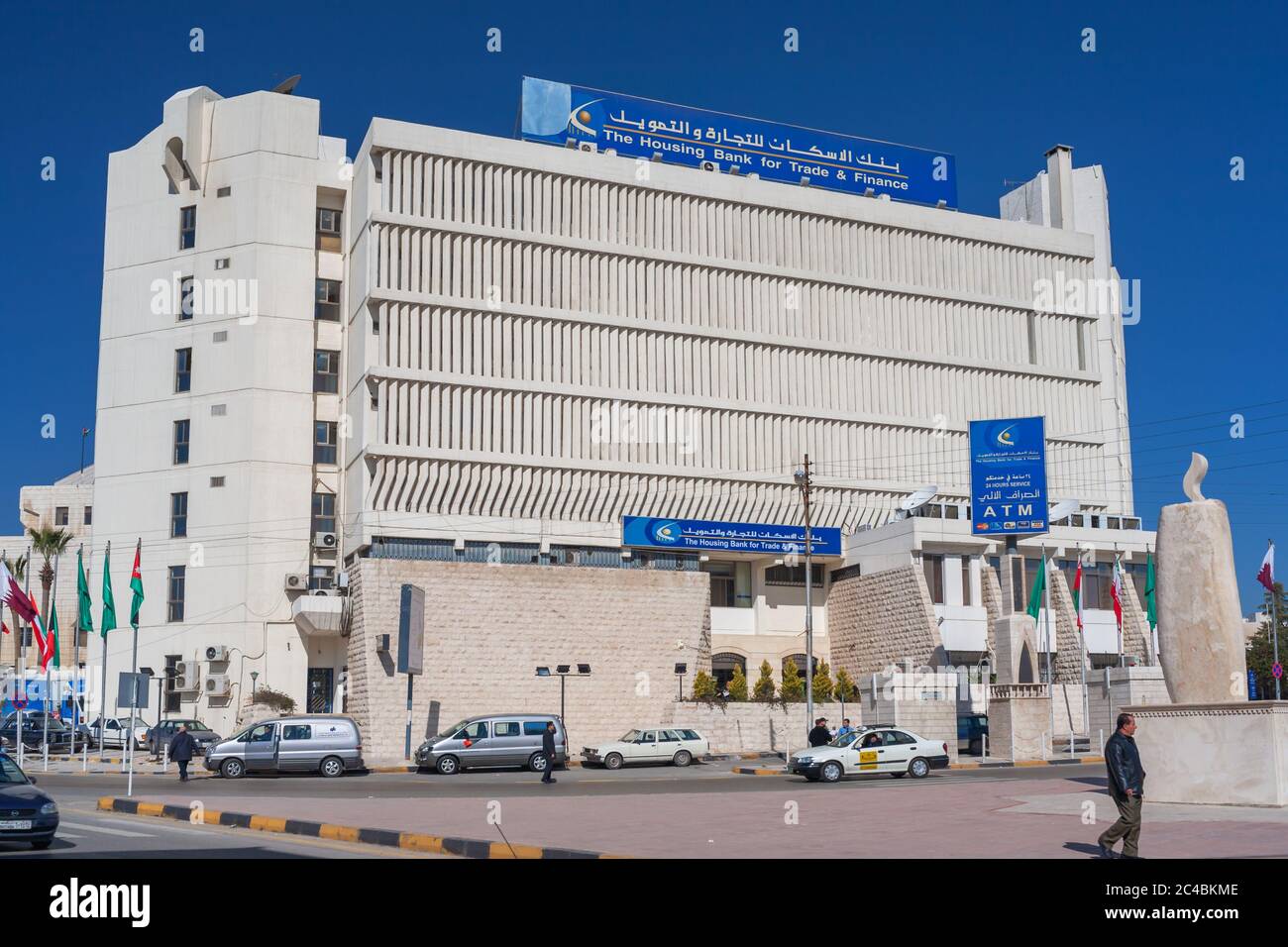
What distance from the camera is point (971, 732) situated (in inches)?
1794

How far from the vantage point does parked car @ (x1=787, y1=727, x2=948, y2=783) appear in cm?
3316

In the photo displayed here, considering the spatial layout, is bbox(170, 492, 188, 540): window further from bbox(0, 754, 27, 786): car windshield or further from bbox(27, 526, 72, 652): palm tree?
bbox(0, 754, 27, 786): car windshield

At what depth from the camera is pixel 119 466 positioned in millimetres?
56969

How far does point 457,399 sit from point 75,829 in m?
36.8

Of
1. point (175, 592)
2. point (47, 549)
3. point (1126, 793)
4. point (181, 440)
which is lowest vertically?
point (1126, 793)

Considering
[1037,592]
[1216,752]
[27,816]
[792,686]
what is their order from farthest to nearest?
[792,686] < [1037,592] < [1216,752] < [27,816]

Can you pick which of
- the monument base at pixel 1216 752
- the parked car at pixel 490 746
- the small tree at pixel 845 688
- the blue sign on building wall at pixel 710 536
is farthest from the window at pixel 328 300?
the monument base at pixel 1216 752

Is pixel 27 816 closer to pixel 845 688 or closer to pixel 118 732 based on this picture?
pixel 118 732

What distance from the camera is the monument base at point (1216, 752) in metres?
20.2

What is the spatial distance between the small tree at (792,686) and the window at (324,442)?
21.2 metres

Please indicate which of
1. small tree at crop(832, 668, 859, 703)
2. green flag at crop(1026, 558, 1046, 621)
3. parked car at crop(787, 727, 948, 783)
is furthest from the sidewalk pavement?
small tree at crop(832, 668, 859, 703)

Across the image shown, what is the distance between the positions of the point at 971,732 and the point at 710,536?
49.8 feet

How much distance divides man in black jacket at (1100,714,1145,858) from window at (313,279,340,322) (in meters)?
48.1

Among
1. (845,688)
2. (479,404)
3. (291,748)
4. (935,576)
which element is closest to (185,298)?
(479,404)
